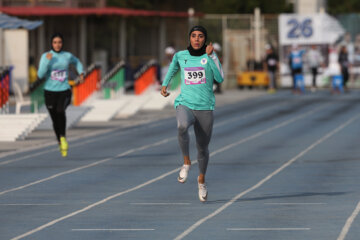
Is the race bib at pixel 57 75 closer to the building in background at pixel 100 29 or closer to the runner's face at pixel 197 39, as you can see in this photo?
the runner's face at pixel 197 39

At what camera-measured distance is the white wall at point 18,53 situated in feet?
129

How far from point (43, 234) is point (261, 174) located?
5.85 metres

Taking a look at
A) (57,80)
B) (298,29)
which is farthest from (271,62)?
(57,80)

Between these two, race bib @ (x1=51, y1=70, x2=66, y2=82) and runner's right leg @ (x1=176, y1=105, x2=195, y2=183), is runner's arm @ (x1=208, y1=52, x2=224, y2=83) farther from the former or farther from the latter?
race bib @ (x1=51, y1=70, x2=66, y2=82)

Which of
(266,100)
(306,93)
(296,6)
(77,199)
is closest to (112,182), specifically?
(77,199)

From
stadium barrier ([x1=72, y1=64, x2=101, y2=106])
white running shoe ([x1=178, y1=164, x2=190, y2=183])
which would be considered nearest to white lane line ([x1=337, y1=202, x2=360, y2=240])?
white running shoe ([x1=178, y1=164, x2=190, y2=183])

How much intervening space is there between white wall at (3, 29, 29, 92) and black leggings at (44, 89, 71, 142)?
2124cm

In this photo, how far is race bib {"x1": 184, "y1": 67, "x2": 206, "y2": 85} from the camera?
12.3 metres

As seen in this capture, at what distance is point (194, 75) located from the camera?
1231 cm

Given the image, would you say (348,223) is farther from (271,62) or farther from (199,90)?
(271,62)

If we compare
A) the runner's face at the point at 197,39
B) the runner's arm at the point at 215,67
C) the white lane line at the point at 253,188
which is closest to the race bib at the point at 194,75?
the runner's arm at the point at 215,67

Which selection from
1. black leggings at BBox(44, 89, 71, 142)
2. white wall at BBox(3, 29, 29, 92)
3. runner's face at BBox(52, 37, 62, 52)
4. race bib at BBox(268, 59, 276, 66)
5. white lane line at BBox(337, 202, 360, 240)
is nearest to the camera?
white lane line at BBox(337, 202, 360, 240)

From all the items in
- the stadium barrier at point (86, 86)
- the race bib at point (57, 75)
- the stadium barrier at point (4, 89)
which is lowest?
the stadium barrier at point (86, 86)

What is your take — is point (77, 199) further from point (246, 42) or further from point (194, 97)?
point (246, 42)
